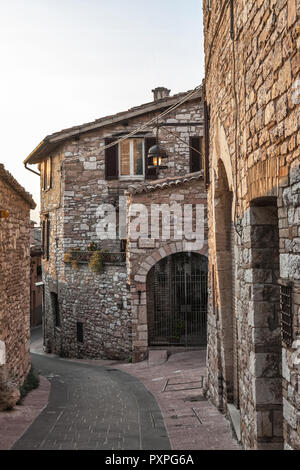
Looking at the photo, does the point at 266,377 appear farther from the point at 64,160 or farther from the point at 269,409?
Answer: the point at 64,160

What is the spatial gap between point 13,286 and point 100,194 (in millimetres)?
7203

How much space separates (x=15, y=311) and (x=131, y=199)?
461cm

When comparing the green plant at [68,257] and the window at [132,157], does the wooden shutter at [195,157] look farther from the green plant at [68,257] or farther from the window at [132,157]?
the green plant at [68,257]

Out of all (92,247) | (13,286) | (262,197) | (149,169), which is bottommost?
(13,286)

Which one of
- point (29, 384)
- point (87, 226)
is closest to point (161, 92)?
point (87, 226)

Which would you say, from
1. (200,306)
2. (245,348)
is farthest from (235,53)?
(200,306)

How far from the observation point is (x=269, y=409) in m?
4.34

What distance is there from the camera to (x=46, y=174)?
19391mm

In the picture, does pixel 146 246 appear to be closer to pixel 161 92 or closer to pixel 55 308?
pixel 55 308

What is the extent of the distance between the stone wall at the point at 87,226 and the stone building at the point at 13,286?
134 inches

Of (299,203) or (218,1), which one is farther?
(218,1)

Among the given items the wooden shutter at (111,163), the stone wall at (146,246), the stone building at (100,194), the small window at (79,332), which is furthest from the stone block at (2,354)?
the wooden shutter at (111,163)

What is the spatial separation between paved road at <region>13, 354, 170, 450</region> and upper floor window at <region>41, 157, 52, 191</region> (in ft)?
28.3

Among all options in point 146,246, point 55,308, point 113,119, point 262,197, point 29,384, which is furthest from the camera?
point 55,308
